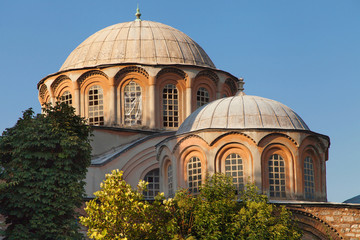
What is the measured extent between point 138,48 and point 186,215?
13.7 meters

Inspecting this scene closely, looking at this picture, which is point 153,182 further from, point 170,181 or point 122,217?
point 122,217

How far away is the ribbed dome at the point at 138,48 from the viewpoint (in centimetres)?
3703

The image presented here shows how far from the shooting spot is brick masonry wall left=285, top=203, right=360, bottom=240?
29344 millimetres

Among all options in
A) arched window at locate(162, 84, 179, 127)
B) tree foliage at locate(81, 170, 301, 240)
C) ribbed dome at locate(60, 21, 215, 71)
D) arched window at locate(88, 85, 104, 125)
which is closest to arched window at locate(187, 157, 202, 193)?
tree foliage at locate(81, 170, 301, 240)

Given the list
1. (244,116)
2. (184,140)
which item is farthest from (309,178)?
(184,140)

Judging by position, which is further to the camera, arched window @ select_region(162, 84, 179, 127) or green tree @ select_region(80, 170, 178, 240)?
arched window @ select_region(162, 84, 179, 127)

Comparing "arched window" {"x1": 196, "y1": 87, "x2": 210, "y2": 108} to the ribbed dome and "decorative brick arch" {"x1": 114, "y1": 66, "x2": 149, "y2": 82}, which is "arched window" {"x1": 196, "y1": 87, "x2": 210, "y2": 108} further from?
"decorative brick arch" {"x1": 114, "y1": 66, "x2": 149, "y2": 82}

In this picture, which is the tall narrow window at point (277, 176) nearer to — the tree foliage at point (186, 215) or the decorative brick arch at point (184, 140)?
the tree foliage at point (186, 215)

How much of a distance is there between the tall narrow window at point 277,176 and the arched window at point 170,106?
7.05m

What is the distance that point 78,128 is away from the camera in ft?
89.9

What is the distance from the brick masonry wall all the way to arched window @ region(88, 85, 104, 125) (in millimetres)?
10681

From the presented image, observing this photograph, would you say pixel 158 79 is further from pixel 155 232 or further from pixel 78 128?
pixel 155 232

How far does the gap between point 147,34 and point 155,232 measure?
16.0 metres

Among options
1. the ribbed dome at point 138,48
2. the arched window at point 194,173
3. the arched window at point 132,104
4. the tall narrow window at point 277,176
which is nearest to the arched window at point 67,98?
the ribbed dome at point 138,48
